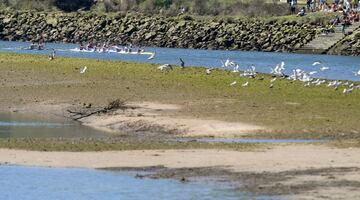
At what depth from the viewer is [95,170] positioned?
22297mm

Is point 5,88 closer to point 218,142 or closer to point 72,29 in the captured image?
Answer: point 218,142

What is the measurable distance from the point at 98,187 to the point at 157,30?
64672mm

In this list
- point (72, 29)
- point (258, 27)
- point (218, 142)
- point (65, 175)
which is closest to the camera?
point (65, 175)

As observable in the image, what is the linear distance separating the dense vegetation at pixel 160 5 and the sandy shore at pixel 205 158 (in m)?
68.7

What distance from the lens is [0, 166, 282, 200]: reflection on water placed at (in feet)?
65.1

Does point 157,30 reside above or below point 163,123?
below

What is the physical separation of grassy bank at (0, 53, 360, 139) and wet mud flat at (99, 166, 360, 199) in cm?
590

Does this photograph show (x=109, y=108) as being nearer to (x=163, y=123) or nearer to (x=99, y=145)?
(x=163, y=123)

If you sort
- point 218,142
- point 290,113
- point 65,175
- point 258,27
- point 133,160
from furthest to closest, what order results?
point 258,27
point 290,113
point 218,142
point 133,160
point 65,175

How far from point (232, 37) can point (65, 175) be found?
60.3 meters

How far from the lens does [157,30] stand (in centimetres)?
8500

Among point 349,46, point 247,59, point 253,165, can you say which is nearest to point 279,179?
point 253,165

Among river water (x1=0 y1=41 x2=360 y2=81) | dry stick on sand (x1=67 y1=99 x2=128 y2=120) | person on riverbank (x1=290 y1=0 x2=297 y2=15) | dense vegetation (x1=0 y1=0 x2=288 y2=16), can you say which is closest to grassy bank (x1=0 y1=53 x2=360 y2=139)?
dry stick on sand (x1=67 y1=99 x2=128 y2=120)

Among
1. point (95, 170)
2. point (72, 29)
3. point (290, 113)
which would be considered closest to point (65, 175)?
point (95, 170)
